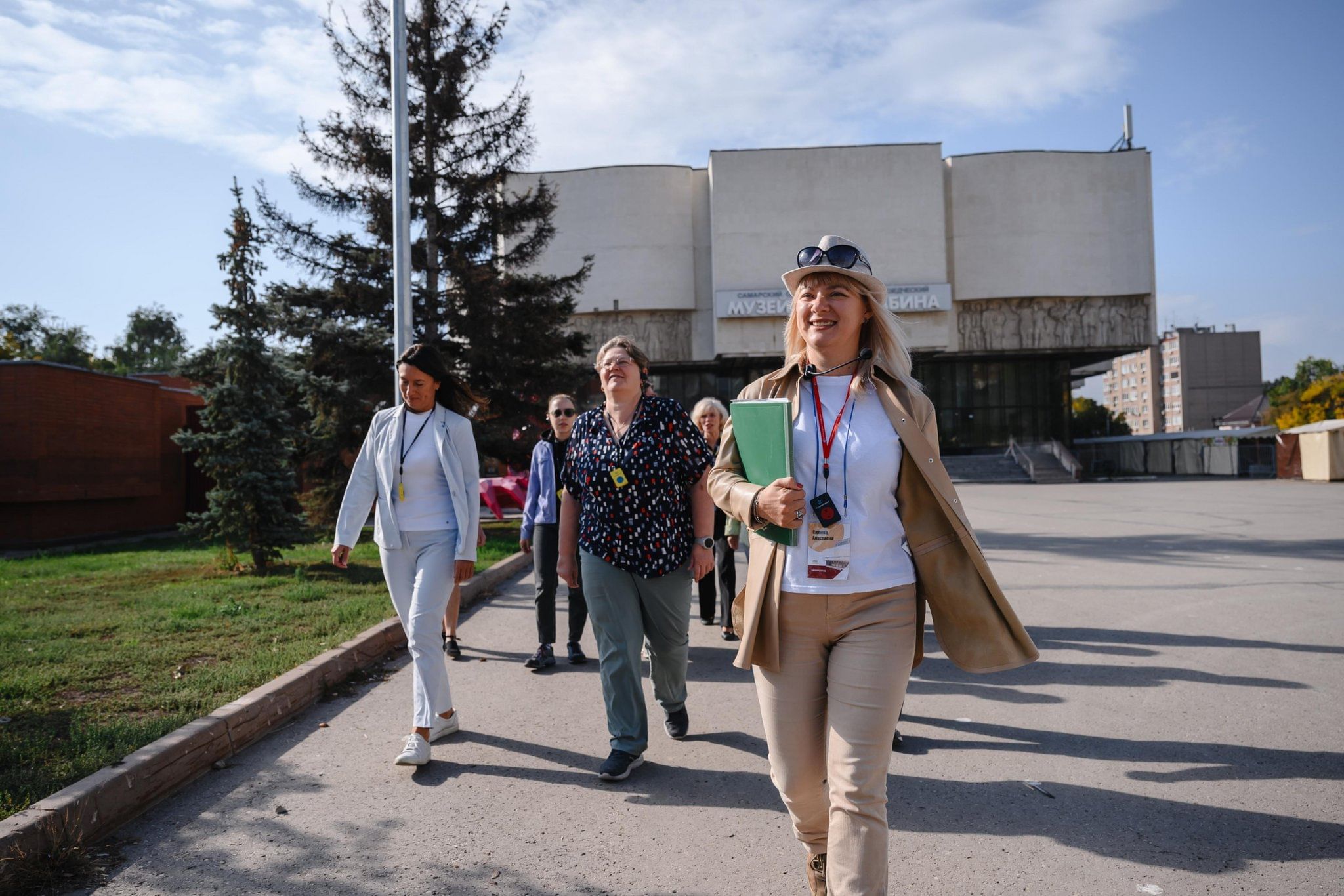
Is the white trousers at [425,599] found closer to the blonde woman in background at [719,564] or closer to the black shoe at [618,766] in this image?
Result: the black shoe at [618,766]

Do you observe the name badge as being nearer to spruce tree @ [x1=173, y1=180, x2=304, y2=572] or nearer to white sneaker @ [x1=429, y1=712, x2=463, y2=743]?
white sneaker @ [x1=429, y1=712, x2=463, y2=743]

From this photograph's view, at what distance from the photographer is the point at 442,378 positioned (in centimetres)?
520

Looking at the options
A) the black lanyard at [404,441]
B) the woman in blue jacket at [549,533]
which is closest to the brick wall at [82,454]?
the woman in blue jacket at [549,533]

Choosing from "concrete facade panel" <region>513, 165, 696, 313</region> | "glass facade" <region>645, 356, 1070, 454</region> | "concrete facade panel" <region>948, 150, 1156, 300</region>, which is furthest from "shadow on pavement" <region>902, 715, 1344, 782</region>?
"glass facade" <region>645, 356, 1070, 454</region>

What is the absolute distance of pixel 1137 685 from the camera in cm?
590

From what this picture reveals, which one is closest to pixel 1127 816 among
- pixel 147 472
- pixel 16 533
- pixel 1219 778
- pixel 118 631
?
pixel 1219 778

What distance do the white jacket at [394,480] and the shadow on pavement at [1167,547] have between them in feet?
34.0

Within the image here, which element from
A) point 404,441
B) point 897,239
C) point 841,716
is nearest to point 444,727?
point 404,441

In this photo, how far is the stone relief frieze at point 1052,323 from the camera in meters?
47.7

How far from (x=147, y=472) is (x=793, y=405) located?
19.4 m

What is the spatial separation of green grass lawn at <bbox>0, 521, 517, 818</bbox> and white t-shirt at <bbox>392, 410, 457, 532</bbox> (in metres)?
1.62

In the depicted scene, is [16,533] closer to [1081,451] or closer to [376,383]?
[376,383]

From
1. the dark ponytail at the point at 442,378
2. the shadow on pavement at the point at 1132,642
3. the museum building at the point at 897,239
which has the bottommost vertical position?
the shadow on pavement at the point at 1132,642

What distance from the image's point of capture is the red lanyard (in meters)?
A: 2.76
